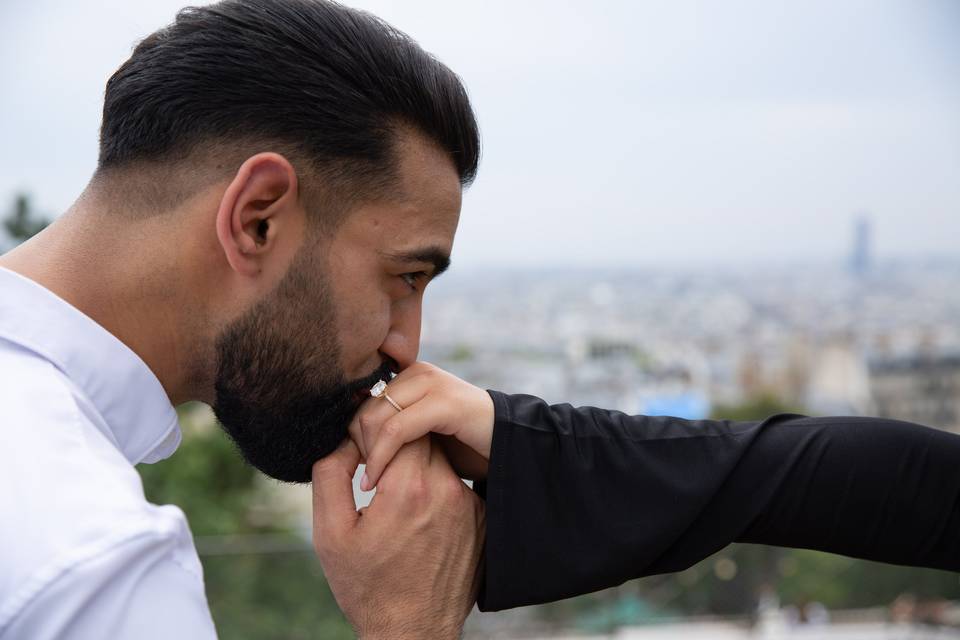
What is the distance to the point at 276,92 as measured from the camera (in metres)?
1.20

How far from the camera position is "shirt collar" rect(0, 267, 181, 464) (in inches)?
38.3

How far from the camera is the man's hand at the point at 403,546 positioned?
49.8 inches

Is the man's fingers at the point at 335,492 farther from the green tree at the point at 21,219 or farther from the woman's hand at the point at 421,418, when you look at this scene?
the green tree at the point at 21,219

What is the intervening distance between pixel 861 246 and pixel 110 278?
3916 cm

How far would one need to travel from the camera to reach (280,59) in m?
1.22

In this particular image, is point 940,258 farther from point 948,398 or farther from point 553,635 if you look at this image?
point 553,635

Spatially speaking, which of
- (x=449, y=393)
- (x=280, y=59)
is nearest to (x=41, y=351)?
(x=280, y=59)

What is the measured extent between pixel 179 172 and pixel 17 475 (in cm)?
53

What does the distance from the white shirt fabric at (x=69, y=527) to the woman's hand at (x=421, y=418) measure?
18.4 inches

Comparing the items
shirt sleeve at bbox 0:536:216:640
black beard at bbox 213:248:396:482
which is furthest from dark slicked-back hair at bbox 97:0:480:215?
shirt sleeve at bbox 0:536:216:640

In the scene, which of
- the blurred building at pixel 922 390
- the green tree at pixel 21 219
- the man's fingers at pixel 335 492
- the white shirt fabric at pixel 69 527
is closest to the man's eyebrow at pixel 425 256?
the man's fingers at pixel 335 492

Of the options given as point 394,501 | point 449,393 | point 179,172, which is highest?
point 179,172

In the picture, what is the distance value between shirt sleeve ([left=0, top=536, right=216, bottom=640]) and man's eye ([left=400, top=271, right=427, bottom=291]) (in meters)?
0.63

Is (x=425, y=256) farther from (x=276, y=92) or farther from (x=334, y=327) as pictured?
(x=276, y=92)
